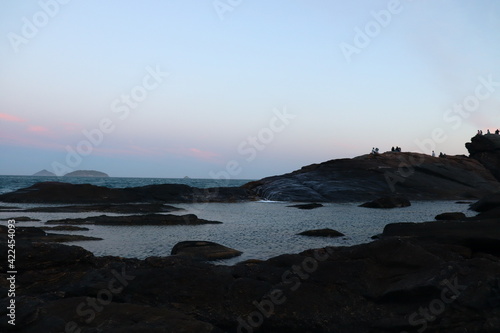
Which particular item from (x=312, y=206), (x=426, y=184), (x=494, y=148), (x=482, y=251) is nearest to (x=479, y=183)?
(x=426, y=184)

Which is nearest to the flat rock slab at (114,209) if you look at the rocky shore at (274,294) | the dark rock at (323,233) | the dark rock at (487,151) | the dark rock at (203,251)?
the dark rock at (323,233)

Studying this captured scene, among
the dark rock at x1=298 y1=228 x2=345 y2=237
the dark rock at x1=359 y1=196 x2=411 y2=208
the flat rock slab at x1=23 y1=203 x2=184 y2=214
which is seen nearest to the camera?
the dark rock at x1=298 y1=228 x2=345 y2=237

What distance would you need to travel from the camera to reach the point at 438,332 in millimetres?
8789

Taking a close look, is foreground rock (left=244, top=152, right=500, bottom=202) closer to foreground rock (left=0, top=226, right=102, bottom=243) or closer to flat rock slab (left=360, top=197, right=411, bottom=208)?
flat rock slab (left=360, top=197, right=411, bottom=208)

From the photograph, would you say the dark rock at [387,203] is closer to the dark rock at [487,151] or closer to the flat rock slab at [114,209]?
the flat rock slab at [114,209]

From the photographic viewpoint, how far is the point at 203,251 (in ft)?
58.4

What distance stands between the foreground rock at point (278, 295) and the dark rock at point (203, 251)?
4.63 meters

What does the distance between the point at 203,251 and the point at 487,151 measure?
83042mm

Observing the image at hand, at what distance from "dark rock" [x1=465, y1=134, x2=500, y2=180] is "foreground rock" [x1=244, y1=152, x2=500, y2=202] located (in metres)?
2.64

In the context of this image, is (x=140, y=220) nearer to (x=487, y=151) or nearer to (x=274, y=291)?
(x=274, y=291)

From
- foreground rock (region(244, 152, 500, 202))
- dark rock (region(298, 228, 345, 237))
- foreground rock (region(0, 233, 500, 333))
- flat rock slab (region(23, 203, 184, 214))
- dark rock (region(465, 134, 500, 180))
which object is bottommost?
foreground rock (region(0, 233, 500, 333))

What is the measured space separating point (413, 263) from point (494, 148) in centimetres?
8364

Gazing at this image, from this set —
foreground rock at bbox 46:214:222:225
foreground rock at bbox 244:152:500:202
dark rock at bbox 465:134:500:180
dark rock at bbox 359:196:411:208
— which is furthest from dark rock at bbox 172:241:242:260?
dark rock at bbox 465:134:500:180

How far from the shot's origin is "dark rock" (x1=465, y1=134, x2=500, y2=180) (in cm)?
Result: 8069
